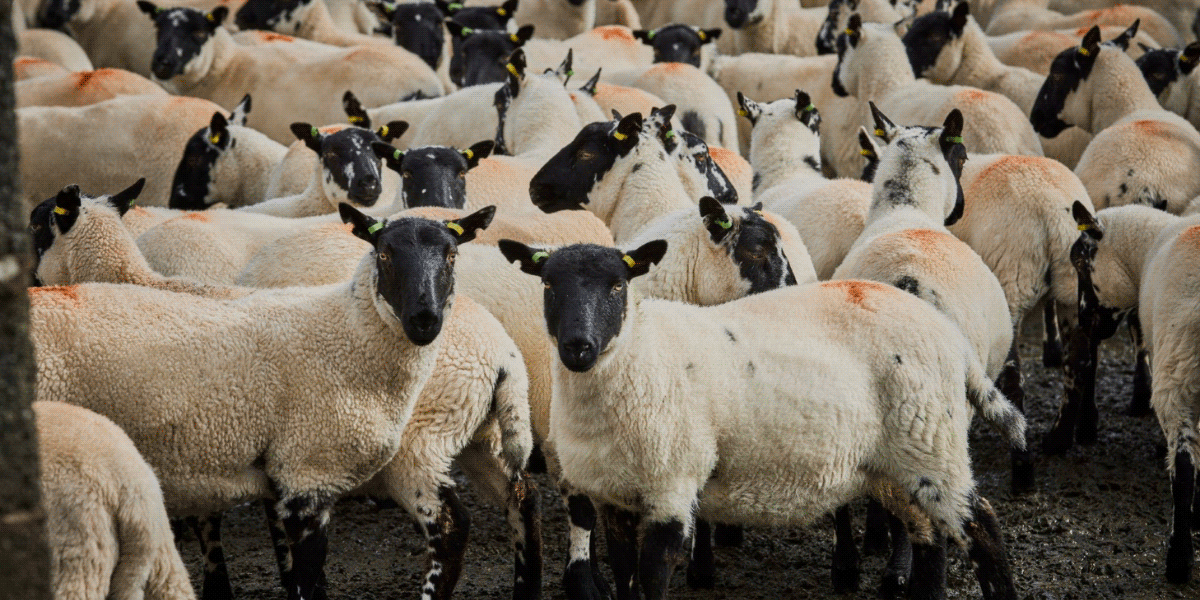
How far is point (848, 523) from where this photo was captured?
569 centimetres

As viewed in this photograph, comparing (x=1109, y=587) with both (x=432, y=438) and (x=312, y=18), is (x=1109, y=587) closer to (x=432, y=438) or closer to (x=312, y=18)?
(x=432, y=438)

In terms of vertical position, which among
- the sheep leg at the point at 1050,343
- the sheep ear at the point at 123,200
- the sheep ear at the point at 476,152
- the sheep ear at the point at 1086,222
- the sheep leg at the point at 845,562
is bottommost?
the sheep leg at the point at 1050,343

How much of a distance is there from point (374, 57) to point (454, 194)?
4.34 metres

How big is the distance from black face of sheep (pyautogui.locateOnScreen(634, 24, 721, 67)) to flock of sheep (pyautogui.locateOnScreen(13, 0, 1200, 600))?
5.76 ft

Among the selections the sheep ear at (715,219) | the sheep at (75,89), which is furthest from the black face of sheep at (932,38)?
the sheep at (75,89)

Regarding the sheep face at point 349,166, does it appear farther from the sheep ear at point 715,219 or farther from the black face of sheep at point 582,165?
the sheep ear at point 715,219

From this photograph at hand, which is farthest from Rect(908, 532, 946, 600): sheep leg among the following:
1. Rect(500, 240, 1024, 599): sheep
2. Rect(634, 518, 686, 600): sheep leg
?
Rect(634, 518, 686, 600): sheep leg

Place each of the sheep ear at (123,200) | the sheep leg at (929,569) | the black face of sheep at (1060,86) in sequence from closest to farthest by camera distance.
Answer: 1. the sheep leg at (929,569)
2. the sheep ear at (123,200)
3. the black face of sheep at (1060,86)

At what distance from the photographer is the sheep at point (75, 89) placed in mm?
10734

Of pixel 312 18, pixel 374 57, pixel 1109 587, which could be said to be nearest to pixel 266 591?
pixel 1109 587

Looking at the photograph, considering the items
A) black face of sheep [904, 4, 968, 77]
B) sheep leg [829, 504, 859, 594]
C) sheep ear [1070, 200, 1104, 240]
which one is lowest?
sheep leg [829, 504, 859, 594]

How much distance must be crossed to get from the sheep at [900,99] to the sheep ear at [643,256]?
5.30m

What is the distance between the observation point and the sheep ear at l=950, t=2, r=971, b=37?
10992 millimetres

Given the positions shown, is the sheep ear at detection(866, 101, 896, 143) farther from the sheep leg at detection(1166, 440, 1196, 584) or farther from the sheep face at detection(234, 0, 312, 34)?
the sheep face at detection(234, 0, 312, 34)
